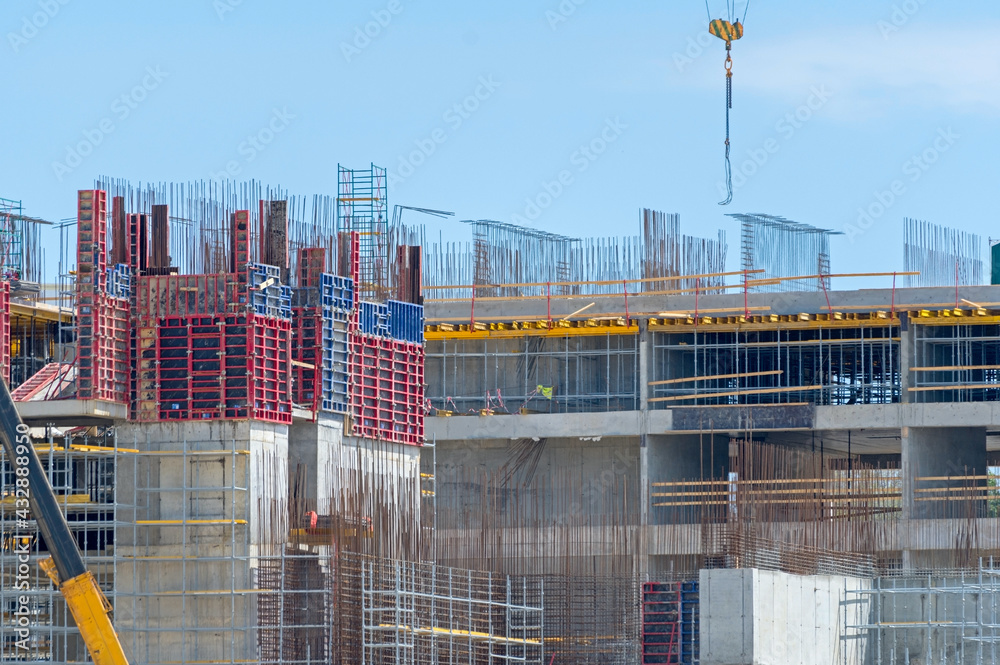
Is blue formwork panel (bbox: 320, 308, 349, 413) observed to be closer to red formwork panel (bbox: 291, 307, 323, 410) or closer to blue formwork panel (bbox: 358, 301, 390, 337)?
red formwork panel (bbox: 291, 307, 323, 410)

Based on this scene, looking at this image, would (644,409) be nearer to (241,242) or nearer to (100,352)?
(241,242)

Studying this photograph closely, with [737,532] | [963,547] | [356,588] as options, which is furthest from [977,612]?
[356,588]

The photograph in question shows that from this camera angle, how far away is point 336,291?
108ft

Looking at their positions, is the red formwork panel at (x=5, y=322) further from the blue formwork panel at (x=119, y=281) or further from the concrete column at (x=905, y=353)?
the concrete column at (x=905, y=353)

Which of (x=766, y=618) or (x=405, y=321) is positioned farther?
(x=405, y=321)

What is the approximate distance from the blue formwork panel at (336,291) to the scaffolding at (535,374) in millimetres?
11023

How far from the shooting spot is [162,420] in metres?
30.5

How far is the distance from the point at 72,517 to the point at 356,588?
646 centimetres

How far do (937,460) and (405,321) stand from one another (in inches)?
543

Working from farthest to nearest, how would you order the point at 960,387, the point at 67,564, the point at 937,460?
1. the point at 937,460
2. the point at 960,387
3. the point at 67,564

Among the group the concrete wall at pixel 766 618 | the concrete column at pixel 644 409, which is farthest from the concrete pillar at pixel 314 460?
the concrete column at pixel 644 409

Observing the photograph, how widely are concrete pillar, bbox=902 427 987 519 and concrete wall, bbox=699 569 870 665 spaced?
10.6 metres

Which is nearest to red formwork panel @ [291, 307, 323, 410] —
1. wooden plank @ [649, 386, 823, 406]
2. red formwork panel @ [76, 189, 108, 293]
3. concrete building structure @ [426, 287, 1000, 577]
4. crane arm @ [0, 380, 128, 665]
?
red formwork panel @ [76, 189, 108, 293]

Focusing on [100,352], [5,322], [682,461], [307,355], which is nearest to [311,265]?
[307,355]
